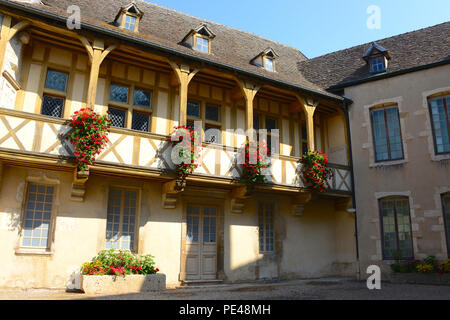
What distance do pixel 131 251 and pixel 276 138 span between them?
5.51 meters

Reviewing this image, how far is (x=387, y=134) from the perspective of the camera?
11.8 m

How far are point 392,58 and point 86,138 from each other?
391 inches

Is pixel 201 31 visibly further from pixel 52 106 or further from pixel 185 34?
pixel 52 106

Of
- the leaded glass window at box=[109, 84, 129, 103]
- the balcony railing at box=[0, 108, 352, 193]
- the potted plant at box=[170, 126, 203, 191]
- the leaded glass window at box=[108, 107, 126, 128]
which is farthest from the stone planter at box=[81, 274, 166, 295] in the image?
the leaded glass window at box=[109, 84, 129, 103]

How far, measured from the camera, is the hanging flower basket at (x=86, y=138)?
779cm

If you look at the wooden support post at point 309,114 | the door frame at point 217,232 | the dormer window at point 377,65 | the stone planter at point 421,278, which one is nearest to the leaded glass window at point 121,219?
the door frame at point 217,232

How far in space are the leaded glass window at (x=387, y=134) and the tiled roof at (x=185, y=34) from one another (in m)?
1.55

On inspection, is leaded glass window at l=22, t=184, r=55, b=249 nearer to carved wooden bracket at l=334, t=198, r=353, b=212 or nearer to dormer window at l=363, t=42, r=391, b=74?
carved wooden bracket at l=334, t=198, r=353, b=212

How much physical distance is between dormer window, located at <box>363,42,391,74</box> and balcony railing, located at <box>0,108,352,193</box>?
171 inches

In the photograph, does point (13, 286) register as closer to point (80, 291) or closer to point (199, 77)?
point (80, 291)

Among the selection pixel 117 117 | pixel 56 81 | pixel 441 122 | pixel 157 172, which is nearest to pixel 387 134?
pixel 441 122

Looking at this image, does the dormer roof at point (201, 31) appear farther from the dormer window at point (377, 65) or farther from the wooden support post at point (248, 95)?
the dormer window at point (377, 65)

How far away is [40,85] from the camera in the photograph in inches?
357

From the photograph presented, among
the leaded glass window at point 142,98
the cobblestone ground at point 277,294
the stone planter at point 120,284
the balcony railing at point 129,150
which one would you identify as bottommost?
the cobblestone ground at point 277,294
